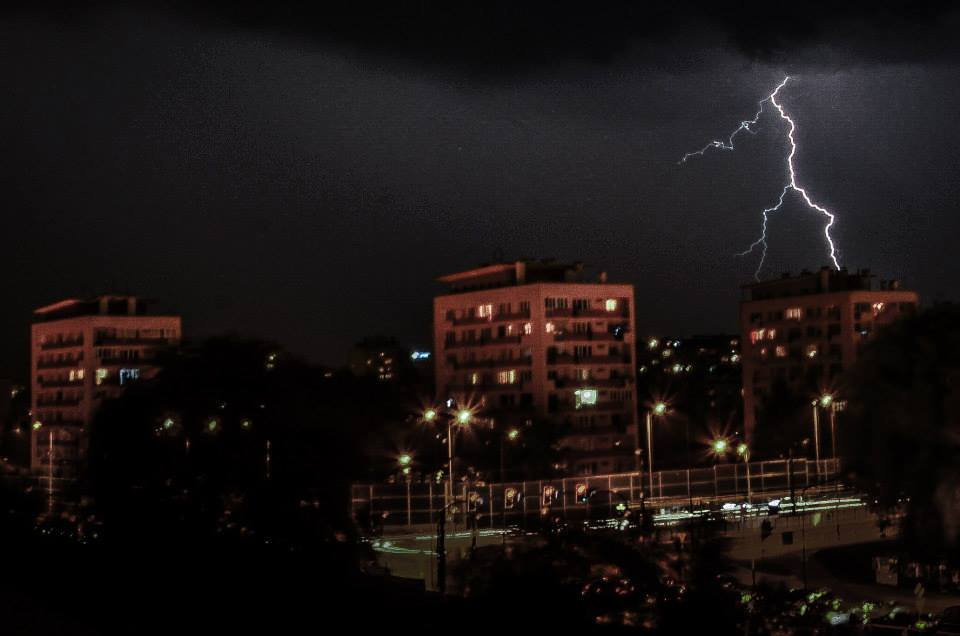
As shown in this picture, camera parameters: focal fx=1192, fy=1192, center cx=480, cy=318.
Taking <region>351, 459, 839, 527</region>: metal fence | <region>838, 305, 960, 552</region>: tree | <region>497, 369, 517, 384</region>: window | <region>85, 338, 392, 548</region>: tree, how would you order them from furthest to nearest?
<region>497, 369, 517, 384</region>: window < <region>351, 459, 839, 527</region>: metal fence < <region>85, 338, 392, 548</region>: tree < <region>838, 305, 960, 552</region>: tree

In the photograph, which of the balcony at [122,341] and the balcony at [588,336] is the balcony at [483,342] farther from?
the balcony at [122,341]

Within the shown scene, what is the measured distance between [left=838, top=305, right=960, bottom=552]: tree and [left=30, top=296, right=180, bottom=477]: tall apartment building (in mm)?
73812

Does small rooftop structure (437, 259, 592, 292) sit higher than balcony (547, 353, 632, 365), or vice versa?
small rooftop structure (437, 259, 592, 292)

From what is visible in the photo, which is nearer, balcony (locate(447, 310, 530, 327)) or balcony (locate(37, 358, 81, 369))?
balcony (locate(447, 310, 530, 327))

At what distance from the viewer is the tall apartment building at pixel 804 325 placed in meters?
86.8

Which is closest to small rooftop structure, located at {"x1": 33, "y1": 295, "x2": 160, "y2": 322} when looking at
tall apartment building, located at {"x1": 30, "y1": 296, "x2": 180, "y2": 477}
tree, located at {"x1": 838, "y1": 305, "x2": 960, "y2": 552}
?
tall apartment building, located at {"x1": 30, "y1": 296, "x2": 180, "y2": 477}

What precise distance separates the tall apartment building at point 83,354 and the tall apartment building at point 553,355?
1000 inches

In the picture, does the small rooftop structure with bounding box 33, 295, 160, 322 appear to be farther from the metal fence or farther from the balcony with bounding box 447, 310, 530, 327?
the metal fence

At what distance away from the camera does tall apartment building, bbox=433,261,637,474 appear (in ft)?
234

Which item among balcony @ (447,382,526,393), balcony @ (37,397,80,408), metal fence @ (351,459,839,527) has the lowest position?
metal fence @ (351,459,839,527)

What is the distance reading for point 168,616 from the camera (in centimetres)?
1483

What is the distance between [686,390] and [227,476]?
71.3 metres

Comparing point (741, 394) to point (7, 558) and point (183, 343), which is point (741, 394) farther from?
point (7, 558)

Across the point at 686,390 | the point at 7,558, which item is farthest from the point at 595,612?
the point at 686,390
